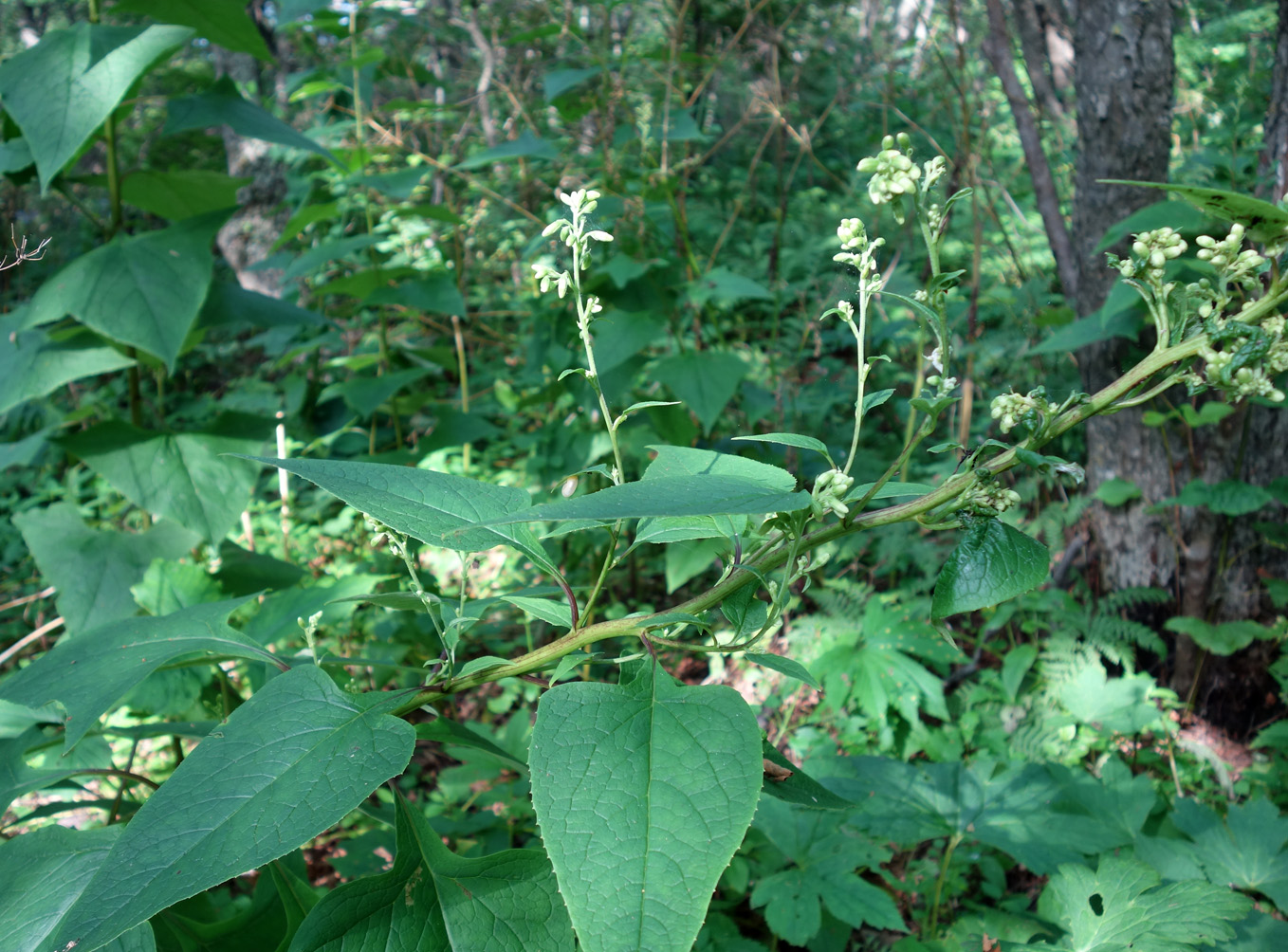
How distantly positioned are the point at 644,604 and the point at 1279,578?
7.21ft

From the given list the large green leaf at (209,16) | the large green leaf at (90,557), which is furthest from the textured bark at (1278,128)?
the large green leaf at (90,557)

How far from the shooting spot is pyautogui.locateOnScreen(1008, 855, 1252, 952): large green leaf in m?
1.19

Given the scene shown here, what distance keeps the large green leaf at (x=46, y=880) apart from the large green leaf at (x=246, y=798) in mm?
72

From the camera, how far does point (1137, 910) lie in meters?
1.26

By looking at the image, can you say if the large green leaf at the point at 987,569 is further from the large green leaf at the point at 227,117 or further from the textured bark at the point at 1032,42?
the textured bark at the point at 1032,42

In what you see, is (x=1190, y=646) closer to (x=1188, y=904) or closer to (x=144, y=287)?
(x=1188, y=904)

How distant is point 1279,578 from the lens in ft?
8.31

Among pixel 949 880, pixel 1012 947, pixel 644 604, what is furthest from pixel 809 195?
pixel 1012 947

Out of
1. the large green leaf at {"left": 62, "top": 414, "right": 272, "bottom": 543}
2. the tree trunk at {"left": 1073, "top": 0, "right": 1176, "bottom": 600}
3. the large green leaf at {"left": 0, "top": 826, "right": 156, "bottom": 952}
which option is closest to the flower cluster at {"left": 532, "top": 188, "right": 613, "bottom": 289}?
the large green leaf at {"left": 0, "top": 826, "right": 156, "bottom": 952}

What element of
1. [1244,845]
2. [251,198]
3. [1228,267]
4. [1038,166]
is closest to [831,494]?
[1228,267]

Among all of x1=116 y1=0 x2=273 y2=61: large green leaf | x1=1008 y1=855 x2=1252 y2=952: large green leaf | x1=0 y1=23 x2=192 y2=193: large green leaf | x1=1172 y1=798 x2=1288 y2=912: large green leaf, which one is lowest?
x1=1172 y1=798 x2=1288 y2=912: large green leaf

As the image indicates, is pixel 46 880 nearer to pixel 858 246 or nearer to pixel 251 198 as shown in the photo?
pixel 858 246

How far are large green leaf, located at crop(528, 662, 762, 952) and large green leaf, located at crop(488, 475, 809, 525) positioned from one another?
0.57 ft

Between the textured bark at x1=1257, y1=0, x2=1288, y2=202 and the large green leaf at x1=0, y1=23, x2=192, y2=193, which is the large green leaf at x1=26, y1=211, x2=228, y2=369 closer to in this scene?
the large green leaf at x1=0, y1=23, x2=192, y2=193
